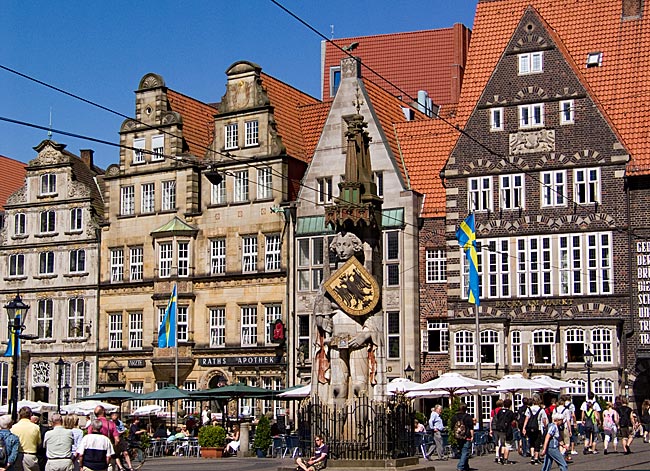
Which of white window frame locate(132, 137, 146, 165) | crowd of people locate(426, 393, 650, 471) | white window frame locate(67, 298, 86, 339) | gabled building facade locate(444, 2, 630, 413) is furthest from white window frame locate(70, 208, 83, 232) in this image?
crowd of people locate(426, 393, 650, 471)

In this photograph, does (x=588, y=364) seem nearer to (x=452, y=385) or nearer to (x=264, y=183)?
(x=452, y=385)

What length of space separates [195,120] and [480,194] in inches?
578

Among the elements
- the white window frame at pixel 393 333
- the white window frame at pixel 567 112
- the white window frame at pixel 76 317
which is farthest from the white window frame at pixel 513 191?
the white window frame at pixel 76 317

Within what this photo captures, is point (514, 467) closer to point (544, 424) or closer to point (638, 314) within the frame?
point (544, 424)

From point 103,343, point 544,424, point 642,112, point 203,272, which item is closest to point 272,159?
point 203,272

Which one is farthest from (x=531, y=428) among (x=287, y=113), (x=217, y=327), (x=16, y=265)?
(x=16, y=265)

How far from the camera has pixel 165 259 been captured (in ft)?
170

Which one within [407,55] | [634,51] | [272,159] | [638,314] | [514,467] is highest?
[407,55]

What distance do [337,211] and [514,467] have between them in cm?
781

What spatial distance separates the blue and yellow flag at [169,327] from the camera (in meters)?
49.0

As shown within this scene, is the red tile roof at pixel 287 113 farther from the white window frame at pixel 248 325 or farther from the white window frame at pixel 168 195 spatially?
the white window frame at pixel 248 325

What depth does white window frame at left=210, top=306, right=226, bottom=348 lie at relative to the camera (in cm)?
5047

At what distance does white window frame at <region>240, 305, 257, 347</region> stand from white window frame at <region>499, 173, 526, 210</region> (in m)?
11.4

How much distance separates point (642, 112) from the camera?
146ft
